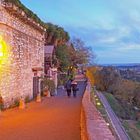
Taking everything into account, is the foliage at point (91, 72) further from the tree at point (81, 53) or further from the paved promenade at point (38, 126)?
the paved promenade at point (38, 126)

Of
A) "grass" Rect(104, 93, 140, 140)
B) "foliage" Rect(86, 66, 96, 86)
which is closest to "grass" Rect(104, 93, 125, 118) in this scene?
"grass" Rect(104, 93, 140, 140)

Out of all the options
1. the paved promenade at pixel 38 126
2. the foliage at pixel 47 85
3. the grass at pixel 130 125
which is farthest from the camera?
the foliage at pixel 47 85

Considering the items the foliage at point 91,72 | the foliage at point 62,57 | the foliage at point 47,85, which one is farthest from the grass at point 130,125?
the foliage at point 91,72

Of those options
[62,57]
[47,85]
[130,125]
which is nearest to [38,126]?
[47,85]

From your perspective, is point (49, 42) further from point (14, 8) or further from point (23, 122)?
point (23, 122)

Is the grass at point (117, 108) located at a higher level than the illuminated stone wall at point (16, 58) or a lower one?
lower

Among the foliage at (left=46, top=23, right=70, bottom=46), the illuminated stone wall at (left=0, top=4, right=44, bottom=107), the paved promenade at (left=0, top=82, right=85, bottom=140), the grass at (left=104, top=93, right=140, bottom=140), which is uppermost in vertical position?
the foliage at (left=46, top=23, right=70, bottom=46)

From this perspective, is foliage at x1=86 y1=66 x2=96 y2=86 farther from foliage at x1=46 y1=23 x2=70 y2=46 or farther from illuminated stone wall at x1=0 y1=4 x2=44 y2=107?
illuminated stone wall at x1=0 y1=4 x2=44 y2=107

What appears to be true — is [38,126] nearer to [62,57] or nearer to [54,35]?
[62,57]

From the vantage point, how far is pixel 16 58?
→ 71.1 feet

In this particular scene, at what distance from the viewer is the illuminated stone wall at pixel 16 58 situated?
18953mm

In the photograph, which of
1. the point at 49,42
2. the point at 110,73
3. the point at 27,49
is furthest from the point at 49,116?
the point at 110,73

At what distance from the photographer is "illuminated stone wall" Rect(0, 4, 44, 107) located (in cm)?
1895

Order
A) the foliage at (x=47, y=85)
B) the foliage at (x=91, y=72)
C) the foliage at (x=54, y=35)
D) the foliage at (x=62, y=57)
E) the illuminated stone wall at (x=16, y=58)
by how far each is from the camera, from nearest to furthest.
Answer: the illuminated stone wall at (x=16, y=58) → the foliage at (x=47, y=85) → the foliage at (x=62, y=57) → the foliage at (x=54, y=35) → the foliage at (x=91, y=72)
